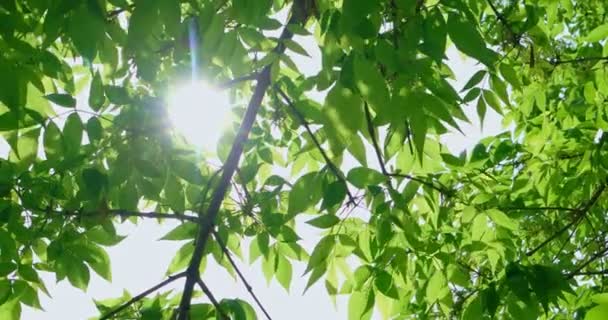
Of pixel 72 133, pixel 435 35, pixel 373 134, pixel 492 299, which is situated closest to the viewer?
Result: pixel 435 35

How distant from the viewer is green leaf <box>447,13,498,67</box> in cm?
137

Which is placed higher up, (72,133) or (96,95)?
(96,95)

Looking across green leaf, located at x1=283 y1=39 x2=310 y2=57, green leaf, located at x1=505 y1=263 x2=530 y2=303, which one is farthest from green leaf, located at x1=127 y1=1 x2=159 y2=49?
green leaf, located at x1=505 y1=263 x2=530 y2=303

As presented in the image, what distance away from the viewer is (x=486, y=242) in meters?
2.37

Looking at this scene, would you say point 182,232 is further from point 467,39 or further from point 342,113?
point 467,39

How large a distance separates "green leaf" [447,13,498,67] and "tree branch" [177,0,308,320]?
573 millimetres

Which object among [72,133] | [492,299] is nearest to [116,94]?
[72,133]

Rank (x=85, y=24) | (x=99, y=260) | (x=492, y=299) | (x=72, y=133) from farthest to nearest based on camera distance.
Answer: (x=99, y=260) < (x=492, y=299) < (x=72, y=133) < (x=85, y=24)

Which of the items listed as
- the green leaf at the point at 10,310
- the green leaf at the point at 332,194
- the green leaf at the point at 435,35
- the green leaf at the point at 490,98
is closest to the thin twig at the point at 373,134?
the green leaf at the point at 332,194

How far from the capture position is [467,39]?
141 cm

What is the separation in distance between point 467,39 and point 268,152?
1298mm

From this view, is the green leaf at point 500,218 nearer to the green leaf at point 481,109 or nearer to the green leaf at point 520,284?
the green leaf at point 520,284

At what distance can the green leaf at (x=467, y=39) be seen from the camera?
1.37 m

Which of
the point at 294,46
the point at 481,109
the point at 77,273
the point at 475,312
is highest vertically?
the point at 294,46
